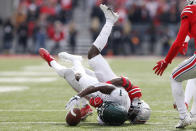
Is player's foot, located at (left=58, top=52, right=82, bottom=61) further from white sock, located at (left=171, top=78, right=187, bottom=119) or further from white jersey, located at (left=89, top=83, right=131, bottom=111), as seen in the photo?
white sock, located at (left=171, top=78, right=187, bottom=119)

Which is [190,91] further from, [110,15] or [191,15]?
[110,15]

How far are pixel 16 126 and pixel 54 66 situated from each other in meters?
1.52

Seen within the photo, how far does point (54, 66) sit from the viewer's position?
22.9ft

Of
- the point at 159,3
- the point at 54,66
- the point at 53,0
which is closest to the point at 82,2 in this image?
the point at 53,0

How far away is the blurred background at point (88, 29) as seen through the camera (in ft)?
64.8

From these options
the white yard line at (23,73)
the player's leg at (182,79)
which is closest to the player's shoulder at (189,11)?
the player's leg at (182,79)

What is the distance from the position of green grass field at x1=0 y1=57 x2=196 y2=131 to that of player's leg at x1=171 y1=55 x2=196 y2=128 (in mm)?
130

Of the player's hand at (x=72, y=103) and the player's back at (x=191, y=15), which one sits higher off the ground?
the player's back at (x=191, y=15)

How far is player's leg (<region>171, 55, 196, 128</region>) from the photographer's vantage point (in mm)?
5465

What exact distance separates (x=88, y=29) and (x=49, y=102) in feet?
46.6

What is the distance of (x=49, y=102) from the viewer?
26.1 ft

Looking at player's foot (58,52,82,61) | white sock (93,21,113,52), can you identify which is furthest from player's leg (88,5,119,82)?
player's foot (58,52,82,61)

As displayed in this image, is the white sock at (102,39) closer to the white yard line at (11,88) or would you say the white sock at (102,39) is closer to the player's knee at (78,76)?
the player's knee at (78,76)

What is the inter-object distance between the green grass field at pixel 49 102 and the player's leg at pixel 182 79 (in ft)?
0.43
